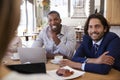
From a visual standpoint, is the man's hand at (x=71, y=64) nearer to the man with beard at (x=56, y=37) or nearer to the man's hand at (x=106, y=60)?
the man's hand at (x=106, y=60)

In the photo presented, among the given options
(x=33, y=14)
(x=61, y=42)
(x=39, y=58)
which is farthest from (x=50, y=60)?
(x=33, y=14)

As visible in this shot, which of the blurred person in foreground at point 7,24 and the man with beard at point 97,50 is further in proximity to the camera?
the man with beard at point 97,50

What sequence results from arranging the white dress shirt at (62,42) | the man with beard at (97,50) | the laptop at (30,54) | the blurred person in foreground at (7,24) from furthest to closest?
the white dress shirt at (62,42), the laptop at (30,54), the man with beard at (97,50), the blurred person in foreground at (7,24)

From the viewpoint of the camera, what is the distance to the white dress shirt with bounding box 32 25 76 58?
2.77 metres

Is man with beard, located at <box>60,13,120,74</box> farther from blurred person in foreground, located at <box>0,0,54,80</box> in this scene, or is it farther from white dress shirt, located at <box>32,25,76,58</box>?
blurred person in foreground, located at <box>0,0,54,80</box>

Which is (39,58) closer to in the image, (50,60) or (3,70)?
(50,60)

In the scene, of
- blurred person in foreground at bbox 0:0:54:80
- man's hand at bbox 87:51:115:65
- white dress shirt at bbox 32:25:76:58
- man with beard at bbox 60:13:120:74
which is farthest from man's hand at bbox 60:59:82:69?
blurred person in foreground at bbox 0:0:54:80

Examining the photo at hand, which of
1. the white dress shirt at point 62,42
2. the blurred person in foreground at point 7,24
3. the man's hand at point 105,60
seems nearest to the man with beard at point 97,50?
the man's hand at point 105,60

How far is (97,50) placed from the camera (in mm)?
2316

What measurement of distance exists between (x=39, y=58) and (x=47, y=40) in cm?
80

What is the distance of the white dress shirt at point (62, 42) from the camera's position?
2.77 meters

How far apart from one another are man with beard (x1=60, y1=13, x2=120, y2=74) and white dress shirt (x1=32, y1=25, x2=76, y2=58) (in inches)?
14.6

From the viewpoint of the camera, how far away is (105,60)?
2.03m

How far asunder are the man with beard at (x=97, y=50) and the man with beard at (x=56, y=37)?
41 centimetres
